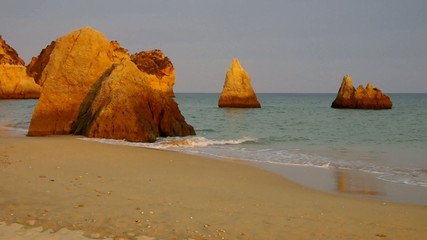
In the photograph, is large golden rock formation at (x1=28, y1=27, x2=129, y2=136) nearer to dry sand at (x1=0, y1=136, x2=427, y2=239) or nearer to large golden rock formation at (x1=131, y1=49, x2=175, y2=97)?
dry sand at (x1=0, y1=136, x2=427, y2=239)

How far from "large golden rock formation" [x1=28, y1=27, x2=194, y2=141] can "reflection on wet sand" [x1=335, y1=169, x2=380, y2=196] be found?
385 inches

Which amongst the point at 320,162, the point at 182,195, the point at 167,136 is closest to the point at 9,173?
the point at 182,195

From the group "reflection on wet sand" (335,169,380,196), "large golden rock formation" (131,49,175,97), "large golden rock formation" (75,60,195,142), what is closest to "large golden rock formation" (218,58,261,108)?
"large golden rock formation" (75,60,195,142)

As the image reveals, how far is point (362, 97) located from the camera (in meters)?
72.4

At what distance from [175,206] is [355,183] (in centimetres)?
599

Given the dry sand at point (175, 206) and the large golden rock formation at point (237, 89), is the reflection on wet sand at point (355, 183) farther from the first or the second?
the large golden rock formation at point (237, 89)

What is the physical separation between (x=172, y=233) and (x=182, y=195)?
2.59 m

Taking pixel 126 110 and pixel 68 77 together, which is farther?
pixel 68 77

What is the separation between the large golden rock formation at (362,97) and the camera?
72.0m

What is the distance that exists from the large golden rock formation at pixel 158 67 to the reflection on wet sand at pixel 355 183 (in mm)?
108157

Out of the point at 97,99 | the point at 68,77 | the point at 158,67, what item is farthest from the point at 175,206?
the point at 158,67

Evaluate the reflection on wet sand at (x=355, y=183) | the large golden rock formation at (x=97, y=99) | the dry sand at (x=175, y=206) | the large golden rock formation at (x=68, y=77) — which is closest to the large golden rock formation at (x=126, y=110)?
the large golden rock formation at (x=97, y=99)

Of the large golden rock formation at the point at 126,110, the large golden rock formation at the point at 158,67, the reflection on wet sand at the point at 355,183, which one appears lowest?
the reflection on wet sand at the point at 355,183

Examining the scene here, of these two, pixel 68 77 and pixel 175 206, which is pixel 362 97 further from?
pixel 175 206
